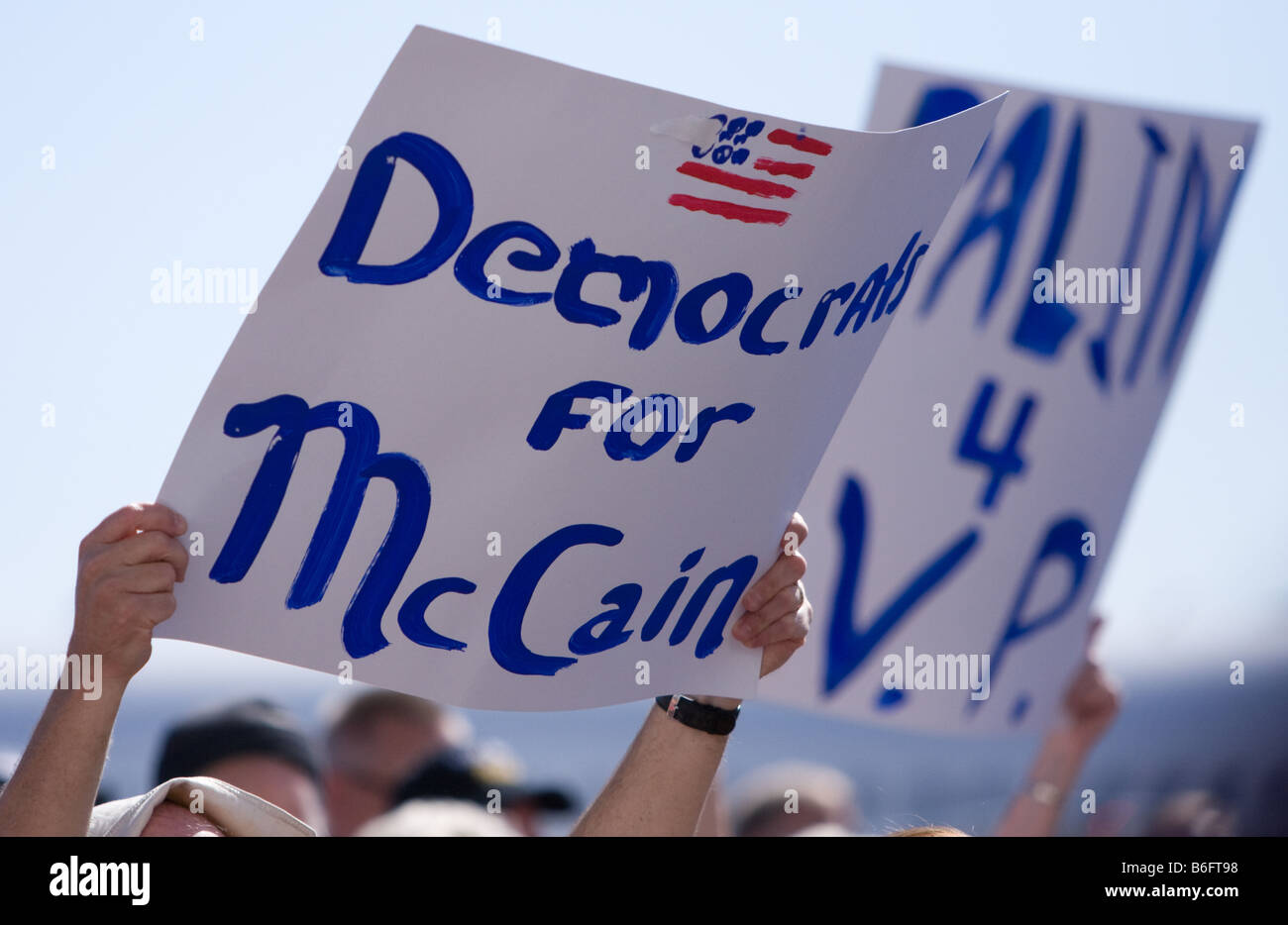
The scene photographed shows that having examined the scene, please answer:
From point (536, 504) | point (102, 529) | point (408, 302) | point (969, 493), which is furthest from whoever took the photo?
point (969, 493)

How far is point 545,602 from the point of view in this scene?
1.87m

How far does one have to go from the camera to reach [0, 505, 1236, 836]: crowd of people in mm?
1524

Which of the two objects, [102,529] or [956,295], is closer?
[102,529]

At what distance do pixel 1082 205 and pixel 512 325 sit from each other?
2582 millimetres

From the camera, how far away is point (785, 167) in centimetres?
177

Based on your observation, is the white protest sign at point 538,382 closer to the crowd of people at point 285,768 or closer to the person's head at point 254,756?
the crowd of people at point 285,768

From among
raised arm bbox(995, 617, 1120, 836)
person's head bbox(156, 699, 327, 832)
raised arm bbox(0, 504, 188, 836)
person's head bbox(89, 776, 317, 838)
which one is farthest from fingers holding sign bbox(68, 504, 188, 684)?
raised arm bbox(995, 617, 1120, 836)

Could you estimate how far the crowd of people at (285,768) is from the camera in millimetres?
1524

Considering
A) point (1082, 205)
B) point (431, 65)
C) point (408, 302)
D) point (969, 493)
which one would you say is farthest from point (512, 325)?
point (1082, 205)

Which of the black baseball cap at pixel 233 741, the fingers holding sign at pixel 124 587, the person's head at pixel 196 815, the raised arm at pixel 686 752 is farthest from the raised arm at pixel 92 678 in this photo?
the black baseball cap at pixel 233 741

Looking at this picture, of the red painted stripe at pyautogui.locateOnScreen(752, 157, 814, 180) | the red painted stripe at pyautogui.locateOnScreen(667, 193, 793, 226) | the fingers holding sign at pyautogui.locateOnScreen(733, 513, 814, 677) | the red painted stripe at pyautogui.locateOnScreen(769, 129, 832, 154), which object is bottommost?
the fingers holding sign at pyautogui.locateOnScreen(733, 513, 814, 677)

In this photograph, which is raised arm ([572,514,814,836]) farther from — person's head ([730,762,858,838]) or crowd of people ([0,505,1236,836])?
person's head ([730,762,858,838])

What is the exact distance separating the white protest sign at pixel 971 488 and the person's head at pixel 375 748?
109 cm
